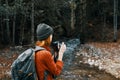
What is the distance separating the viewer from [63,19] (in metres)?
19.6

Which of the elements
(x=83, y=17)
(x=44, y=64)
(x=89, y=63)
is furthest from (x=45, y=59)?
(x=83, y=17)

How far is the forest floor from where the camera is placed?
36.2 ft

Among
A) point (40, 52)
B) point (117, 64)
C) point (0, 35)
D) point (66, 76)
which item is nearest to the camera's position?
point (40, 52)

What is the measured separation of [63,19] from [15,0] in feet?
13.8

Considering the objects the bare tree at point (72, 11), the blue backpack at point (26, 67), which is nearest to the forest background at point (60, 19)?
the bare tree at point (72, 11)

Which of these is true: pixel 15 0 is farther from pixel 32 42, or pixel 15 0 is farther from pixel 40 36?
pixel 40 36

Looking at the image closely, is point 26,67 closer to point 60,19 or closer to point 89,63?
point 89,63

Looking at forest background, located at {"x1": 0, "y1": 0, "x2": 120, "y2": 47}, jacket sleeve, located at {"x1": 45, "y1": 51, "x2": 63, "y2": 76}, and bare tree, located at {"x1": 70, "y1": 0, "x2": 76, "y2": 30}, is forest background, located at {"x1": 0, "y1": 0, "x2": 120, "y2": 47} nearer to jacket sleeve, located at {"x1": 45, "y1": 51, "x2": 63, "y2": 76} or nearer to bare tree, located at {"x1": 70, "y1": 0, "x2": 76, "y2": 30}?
bare tree, located at {"x1": 70, "y1": 0, "x2": 76, "y2": 30}

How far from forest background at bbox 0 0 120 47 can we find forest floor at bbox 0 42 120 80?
1622mm

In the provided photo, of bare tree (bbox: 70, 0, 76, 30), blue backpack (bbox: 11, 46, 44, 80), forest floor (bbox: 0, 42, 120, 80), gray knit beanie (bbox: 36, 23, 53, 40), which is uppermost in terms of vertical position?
bare tree (bbox: 70, 0, 76, 30)

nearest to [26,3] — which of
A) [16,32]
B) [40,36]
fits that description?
[16,32]

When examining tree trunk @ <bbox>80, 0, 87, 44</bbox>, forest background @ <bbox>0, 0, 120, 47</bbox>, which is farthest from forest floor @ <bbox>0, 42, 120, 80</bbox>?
tree trunk @ <bbox>80, 0, 87, 44</bbox>

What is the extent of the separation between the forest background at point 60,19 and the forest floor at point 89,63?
1.62 meters

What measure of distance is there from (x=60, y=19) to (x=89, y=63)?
22.7 ft
